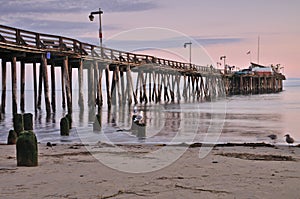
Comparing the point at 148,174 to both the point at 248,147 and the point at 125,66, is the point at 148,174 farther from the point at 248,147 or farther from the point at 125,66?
A: the point at 125,66

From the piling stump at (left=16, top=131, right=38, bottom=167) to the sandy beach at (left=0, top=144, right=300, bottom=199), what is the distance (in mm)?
199

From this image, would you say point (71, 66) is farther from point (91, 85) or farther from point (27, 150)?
point (27, 150)

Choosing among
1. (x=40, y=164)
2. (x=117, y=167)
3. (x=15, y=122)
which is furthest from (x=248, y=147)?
(x=15, y=122)

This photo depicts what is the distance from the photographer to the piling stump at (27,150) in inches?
348

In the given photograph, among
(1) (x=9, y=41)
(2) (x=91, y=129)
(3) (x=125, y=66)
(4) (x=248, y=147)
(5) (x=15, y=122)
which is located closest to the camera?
(4) (x=248, y=147)

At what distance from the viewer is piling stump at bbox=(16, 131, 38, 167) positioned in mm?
8830

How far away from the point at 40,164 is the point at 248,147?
236 inches

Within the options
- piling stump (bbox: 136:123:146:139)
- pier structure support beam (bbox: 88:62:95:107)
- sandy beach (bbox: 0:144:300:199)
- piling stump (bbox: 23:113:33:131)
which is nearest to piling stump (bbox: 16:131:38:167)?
sandy beach (bbox: 0:144:300:199)

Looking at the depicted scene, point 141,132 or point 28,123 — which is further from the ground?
point 28,123

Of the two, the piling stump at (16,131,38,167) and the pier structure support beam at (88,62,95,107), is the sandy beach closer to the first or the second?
the piling stump at (16,131,38,167)

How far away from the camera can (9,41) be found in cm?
2066

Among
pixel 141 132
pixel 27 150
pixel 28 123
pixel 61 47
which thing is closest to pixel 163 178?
pixel 27 150

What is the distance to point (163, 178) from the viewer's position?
7906 millimetres

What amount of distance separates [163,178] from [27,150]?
275 cm
